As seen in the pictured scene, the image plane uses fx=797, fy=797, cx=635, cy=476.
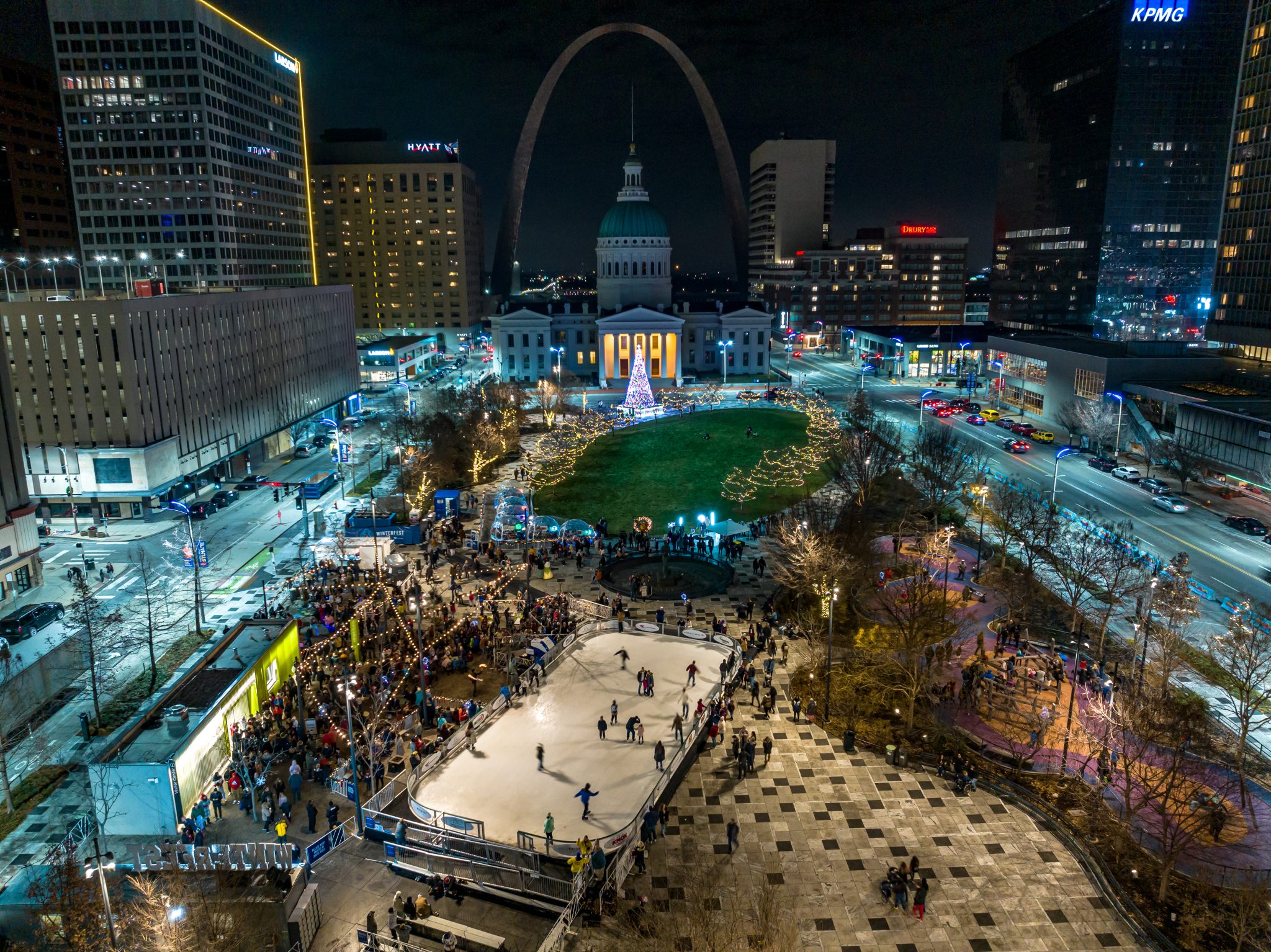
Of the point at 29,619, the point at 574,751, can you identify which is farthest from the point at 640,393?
the point at 574,751

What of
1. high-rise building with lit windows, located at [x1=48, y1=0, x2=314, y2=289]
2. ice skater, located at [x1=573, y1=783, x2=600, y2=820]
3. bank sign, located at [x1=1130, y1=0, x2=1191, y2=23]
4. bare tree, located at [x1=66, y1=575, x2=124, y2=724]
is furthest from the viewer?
bank sign, located at [x1=1130, y1=0, x2=1191, y2=23]

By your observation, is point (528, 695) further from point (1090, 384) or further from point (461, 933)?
point (1090, 384)

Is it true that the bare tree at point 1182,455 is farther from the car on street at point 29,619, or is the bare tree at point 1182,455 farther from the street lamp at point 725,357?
the car on street at point 29,619

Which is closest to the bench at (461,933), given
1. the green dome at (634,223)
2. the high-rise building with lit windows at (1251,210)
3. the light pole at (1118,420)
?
the light pole at (1118,420)

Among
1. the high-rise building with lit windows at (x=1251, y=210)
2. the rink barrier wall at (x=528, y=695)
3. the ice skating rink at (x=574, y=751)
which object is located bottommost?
the ice skating rink at (x=574, y=751)

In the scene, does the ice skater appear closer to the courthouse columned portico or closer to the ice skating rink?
the ice skating rink

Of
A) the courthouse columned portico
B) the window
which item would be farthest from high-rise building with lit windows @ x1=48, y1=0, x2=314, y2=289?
the window

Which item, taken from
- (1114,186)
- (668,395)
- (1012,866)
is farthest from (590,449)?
(1114,186)
